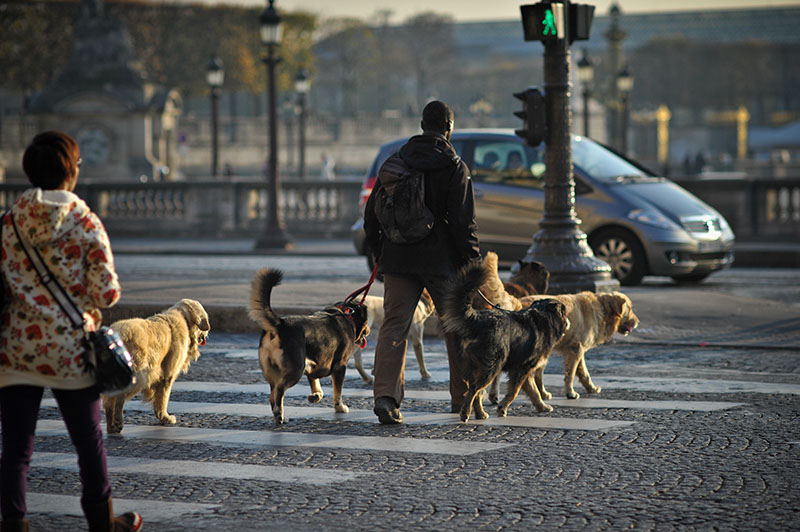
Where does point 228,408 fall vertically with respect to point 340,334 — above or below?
below

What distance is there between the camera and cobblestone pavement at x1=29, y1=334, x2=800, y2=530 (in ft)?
16.2

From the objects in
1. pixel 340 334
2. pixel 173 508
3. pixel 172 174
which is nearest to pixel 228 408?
pixel 340 334

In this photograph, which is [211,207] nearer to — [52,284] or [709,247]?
[709,247]

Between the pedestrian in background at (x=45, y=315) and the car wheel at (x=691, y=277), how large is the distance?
35.2 ft

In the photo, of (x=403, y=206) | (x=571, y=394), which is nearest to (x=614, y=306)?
(x=571, y=394)

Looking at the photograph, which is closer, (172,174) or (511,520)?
(511,520)

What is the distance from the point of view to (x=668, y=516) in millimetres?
4930

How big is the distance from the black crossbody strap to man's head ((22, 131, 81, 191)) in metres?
0.17

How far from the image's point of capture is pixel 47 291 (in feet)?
14.2

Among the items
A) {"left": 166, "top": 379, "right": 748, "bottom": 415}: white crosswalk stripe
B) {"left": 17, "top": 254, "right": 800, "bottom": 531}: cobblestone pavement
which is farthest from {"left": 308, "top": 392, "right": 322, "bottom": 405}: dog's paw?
{"left": 166, "top": 379, "right": 748, "bottom": 415}: white crosswalk stripe

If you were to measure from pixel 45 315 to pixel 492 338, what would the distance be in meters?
2.95

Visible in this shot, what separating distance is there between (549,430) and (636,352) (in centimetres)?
325

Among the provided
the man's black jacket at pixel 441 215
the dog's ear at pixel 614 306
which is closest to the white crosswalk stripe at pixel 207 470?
the man's black jacket at pixel 441 215

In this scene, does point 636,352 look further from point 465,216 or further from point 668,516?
point 668,516
